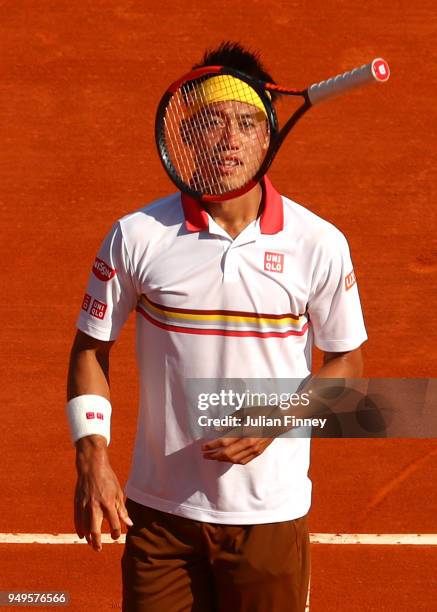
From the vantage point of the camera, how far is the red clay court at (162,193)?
22.0ft

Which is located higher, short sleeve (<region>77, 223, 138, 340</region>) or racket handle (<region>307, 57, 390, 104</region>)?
racket handle (<region>307, 57, 390, 104</region>)

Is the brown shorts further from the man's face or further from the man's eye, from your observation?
the man's eye

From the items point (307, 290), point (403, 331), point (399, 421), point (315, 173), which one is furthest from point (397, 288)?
point (307, 290)

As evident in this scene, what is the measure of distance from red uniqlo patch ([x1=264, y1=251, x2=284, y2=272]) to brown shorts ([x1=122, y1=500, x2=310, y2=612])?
33.3 inches

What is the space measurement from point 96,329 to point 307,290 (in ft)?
2.33

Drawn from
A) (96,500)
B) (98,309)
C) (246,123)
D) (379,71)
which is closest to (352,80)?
(379,71)

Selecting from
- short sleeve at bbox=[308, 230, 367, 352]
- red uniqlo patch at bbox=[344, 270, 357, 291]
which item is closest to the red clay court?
short sleeve at bbox=[308, 230, 367, 352]

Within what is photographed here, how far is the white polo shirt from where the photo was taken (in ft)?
13.0

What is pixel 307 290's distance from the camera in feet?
13.2

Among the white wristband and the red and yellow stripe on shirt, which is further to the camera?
the white wristband

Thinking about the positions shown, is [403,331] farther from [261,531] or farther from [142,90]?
[261,531]

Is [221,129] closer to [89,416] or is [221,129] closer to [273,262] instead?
[273,262]

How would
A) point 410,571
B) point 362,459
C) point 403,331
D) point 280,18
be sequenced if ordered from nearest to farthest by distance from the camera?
point 410,571 → point 362,459 → point 403,331 → point 280,18

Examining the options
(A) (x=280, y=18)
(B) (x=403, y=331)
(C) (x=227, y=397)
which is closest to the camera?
(C) (x=227, y=397)
